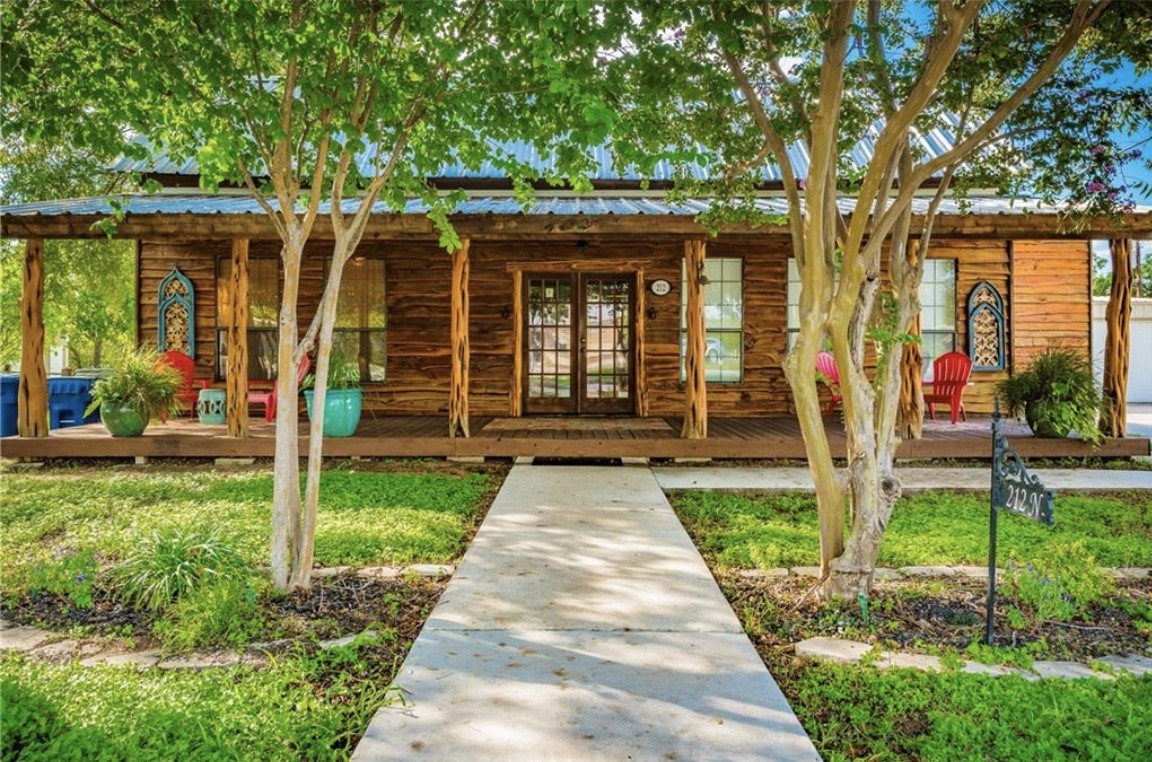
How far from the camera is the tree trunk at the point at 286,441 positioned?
3.68 metres

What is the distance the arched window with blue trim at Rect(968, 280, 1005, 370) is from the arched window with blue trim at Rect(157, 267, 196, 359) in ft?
35.4

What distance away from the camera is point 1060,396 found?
7957mm

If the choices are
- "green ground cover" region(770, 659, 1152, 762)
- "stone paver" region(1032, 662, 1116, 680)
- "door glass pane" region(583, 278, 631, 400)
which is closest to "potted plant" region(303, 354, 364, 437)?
"door glass pane" region(583, 278, 631, 400)

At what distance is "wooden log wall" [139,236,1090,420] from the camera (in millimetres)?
10305

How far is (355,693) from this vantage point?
268 centimetres

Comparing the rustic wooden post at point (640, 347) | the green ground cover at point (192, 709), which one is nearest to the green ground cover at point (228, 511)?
the green ground cover at point (192, 709)

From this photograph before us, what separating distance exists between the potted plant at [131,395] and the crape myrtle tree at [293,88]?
4626mm

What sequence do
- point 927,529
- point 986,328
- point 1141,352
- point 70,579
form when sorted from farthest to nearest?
point 1141,352 → point 986,328 → point 927,529 → point 70,579

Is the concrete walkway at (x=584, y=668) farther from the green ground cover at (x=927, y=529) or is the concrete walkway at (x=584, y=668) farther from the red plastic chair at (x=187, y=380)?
the red plastic chair at (x=187, y=380)

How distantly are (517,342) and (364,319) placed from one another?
2128 mm

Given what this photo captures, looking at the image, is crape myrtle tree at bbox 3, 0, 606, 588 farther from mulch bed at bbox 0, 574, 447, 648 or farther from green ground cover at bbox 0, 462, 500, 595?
green ground cover at bbox 0, 462, 500, 595

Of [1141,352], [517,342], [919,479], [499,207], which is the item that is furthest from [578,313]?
[1141,352]

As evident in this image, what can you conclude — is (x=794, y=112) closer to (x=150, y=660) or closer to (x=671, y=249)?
(x=150, y=660)

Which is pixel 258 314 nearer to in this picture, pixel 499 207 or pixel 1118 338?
pixel 499 207
